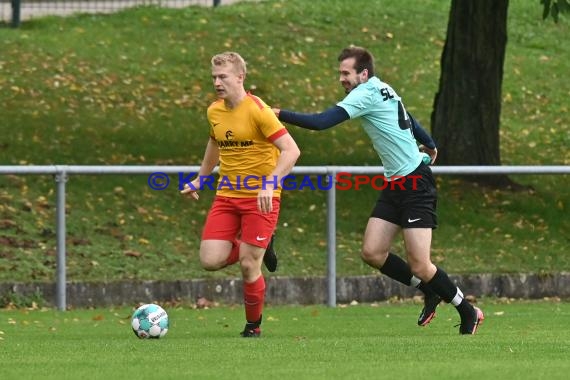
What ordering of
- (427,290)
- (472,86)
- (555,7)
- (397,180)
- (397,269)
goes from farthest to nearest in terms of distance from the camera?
1. (472,86)
2. (555,7)
3. (397,269)
4. (427,290)
5. (397,180)

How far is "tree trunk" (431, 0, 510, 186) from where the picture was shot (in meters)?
19.6

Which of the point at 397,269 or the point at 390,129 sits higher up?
the point at 390,129

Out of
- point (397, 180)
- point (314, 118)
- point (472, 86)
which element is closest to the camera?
point (314, 118)

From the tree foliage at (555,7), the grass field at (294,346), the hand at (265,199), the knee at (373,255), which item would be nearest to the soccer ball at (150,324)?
the grass field at (294,346)

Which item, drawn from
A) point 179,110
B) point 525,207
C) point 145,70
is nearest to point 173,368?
point 525,207

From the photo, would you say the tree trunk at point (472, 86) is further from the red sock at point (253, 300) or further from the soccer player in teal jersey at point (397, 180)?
the red sock at point (253, 300)

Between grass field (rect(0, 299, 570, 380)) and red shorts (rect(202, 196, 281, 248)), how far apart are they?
712 mm

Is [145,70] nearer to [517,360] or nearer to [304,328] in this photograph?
[304,328]

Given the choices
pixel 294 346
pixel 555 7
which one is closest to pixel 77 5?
pixel 555 7

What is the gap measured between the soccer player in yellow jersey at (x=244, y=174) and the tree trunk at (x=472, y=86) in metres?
8.27

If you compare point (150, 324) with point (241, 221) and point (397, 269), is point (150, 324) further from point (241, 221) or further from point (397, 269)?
point (397, 269)

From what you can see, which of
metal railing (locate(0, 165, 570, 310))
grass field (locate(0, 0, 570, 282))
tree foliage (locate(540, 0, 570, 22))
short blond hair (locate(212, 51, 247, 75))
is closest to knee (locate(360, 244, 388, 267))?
short blond hair (locate(212, 51, 247, 75))

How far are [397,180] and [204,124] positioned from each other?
402 inches

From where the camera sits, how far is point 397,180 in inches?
458
